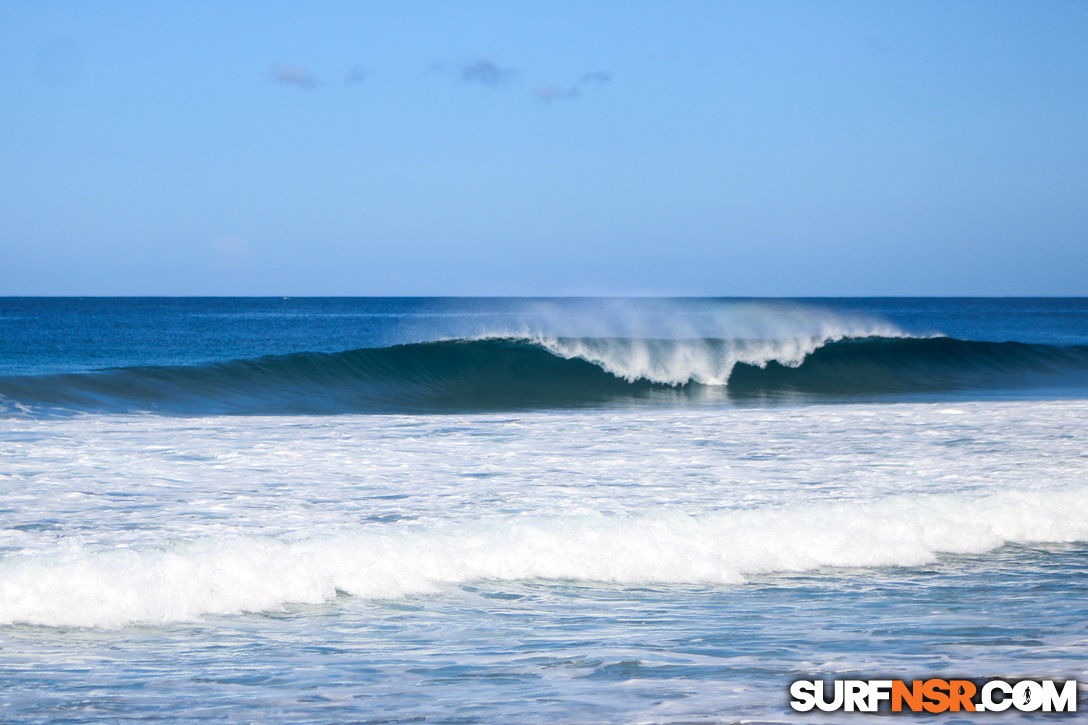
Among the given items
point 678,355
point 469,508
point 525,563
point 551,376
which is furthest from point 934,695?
point 678,355

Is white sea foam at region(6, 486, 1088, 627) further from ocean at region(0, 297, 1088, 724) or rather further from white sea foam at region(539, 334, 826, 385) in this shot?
white sea foam at region(539, 334, 826, 385)

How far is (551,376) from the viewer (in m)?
17.8

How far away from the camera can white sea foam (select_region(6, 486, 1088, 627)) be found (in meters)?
4.05

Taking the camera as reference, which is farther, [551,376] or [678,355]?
[678,355]

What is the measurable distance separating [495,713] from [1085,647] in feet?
7.69

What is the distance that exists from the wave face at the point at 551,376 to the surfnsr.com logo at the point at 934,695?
1061cm

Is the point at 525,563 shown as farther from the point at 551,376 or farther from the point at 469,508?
the point at 551,376

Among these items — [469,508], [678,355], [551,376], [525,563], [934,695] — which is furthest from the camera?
[678,355]

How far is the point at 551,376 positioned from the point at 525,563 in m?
13.0

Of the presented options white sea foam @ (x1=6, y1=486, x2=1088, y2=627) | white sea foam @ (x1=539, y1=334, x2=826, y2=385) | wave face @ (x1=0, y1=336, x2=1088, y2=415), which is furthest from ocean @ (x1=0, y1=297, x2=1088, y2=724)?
white sea foam @ (x1=539, y1=334, x2=826, y2=385)

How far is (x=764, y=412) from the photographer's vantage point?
39.5 ft

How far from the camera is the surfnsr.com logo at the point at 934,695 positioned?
9.55ft

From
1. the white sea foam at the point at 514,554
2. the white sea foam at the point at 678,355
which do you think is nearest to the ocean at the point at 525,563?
the white sea foam at the point at 514,554

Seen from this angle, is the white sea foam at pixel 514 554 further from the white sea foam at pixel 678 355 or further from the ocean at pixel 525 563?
the white sea foam at pixel 678 355
